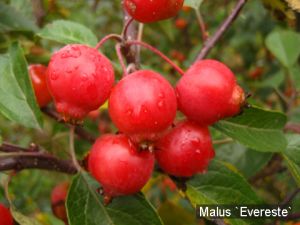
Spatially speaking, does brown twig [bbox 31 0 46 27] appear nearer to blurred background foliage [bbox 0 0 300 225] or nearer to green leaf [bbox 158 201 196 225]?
blurred background foliage [bbox 0 0 300 225]

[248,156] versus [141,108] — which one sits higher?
[141,108]

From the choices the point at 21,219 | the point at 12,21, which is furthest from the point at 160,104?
the point at 12,21

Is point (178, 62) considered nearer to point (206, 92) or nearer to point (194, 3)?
point (194, 3)

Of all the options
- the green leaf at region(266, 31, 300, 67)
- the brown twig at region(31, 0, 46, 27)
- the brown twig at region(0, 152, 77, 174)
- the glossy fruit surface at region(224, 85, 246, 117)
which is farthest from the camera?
the green leaf at region(266, 31, 300, 67)

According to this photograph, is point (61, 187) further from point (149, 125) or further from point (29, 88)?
point (149, 125)

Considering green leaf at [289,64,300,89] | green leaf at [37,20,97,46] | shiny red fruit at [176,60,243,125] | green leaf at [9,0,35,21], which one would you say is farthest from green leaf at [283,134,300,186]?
green leaf at [9,0,35,21]

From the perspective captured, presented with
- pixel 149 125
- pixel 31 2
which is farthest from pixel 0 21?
pixel 149 125
